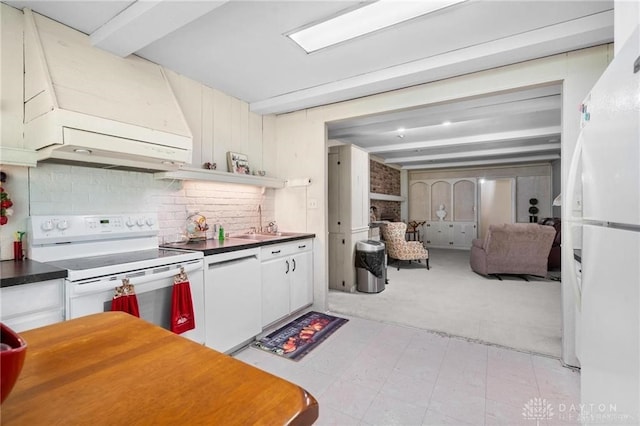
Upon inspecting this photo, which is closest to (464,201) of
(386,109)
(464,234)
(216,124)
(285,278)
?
(464,234)

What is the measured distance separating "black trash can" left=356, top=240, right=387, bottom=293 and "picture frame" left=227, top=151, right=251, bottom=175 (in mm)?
2044

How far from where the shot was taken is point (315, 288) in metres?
3.65

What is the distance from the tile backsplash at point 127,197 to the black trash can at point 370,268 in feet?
5.43

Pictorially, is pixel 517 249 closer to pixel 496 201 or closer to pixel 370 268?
pixel 370 268

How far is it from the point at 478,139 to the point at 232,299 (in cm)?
509

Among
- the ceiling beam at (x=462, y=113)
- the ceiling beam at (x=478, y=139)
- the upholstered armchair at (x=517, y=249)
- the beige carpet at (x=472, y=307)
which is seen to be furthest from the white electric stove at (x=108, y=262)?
the ceiling beam at (x=478, y=139)

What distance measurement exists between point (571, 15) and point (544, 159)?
6.84 m

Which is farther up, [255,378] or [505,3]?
[505,3]

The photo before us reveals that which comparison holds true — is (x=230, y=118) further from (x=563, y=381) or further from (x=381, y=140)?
(x=563, y=381)

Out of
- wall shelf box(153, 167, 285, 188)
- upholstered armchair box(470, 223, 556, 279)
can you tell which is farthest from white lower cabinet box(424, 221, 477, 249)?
wall shelf box(153, 167, 285, 188)

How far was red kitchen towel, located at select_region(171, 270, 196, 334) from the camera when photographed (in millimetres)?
2028

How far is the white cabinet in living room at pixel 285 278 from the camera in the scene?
292 cm

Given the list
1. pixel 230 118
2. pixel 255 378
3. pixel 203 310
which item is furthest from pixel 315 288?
pixel 255 378

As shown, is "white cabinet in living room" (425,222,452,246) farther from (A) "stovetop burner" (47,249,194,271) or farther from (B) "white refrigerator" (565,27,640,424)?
(A) "stovetop burner" (47,249,194,271)
